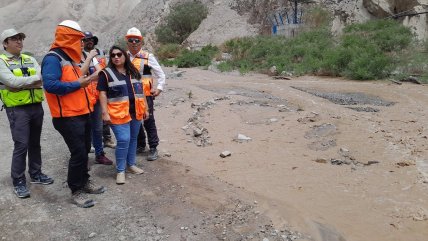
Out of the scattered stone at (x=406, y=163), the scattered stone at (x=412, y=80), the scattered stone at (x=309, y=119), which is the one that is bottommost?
the scattered stone at (x=406, y=163)

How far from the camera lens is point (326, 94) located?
10.0 metres

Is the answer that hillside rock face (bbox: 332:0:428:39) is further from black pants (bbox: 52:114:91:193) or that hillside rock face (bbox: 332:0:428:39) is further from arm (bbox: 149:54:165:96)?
black pants (bbox: 52:114:91:193)

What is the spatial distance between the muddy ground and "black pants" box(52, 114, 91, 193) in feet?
0.84

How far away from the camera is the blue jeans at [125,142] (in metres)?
4.34

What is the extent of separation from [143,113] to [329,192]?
7.23ft

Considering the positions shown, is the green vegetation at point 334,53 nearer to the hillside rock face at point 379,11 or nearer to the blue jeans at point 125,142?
the hillside rock face at point 379,11

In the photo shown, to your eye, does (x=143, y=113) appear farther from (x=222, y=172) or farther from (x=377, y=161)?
(x=377, y=161)

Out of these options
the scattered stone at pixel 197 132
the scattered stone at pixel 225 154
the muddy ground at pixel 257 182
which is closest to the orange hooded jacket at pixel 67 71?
the muddy ground at pixel 257 182

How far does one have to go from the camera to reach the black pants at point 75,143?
12.1ft

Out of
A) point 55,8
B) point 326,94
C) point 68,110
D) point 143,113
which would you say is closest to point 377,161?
point 143,113

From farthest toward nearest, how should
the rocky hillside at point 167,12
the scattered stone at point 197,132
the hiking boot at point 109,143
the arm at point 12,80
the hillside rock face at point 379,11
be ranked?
the rocky hillside at point 167,12 < the hillside rock face at point 379,11 < the scattered stone at point 197,132 < the hiking boot at point 109,143 < the arm at point 12,80

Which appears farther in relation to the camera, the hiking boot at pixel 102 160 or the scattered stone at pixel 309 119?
the scattered stone at pixel 309 119

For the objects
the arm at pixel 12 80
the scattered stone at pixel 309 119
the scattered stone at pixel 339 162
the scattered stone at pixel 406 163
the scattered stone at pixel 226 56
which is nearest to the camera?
the arm at pixel 12 80

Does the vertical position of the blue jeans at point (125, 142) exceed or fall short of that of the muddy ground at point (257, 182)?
it exceeds it
